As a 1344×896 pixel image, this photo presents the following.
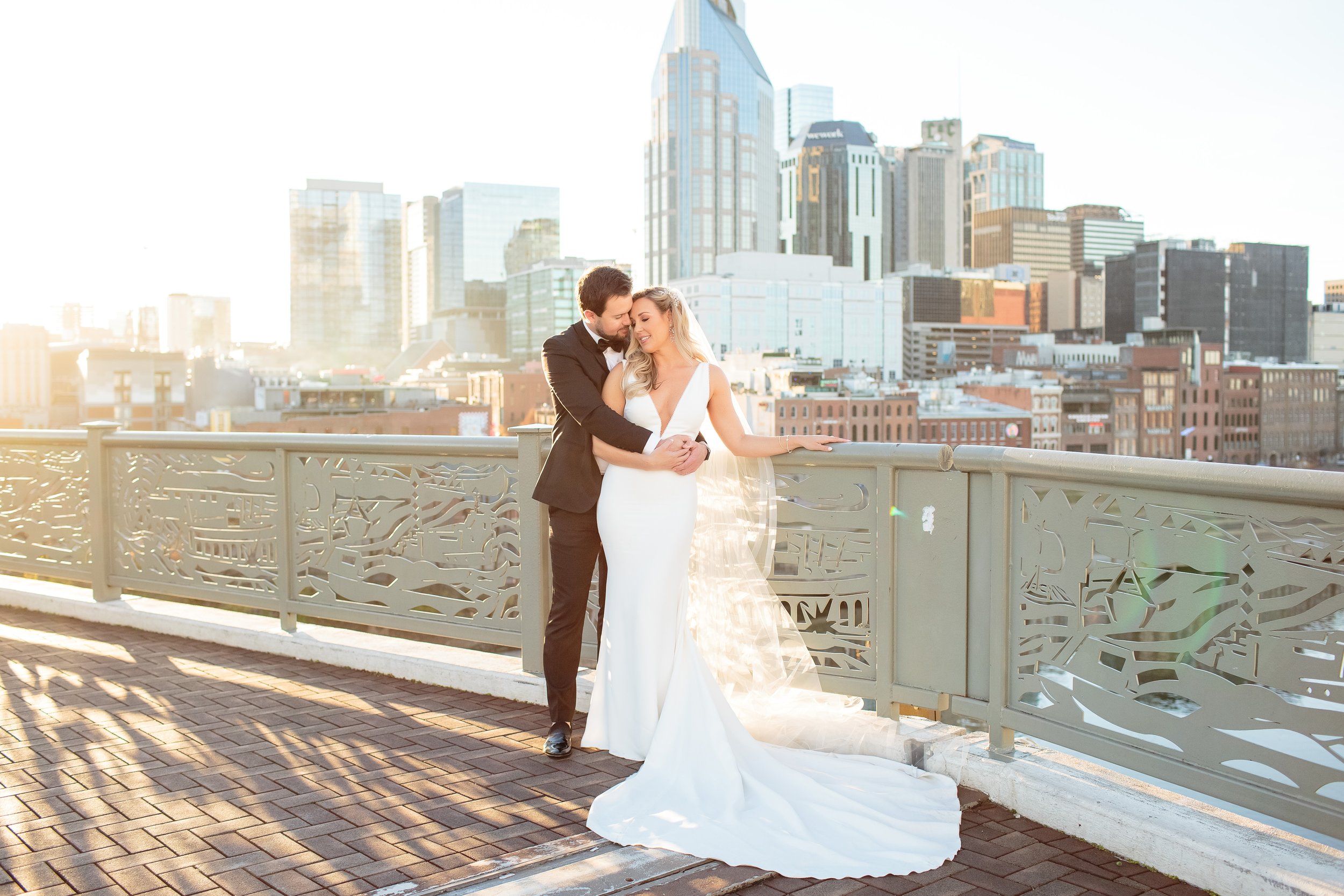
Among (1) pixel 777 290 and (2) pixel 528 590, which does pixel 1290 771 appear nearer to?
(2) pixel 528 590

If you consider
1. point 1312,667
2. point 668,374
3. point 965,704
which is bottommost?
point 965,704

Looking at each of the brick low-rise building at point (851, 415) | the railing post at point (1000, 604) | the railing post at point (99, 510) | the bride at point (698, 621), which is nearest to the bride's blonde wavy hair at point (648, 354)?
the bride at point (698, 621)

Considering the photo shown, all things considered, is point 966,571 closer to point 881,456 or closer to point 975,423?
point 881,456

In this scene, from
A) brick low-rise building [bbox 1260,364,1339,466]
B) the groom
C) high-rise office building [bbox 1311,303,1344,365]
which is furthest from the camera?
high-rise office building [bbox 1311,303,1344,365]

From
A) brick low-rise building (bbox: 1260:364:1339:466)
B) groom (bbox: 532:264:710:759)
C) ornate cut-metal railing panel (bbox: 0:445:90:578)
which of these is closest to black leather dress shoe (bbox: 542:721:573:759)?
groom (bbox: 532:264:710:759)

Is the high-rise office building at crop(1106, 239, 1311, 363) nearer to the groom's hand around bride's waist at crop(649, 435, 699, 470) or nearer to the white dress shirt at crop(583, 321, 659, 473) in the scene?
the white dress shirt at crop(583, 321, 659, 473)

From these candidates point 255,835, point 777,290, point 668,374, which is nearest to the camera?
point 255,835

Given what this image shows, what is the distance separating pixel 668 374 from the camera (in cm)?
412

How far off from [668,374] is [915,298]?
645 ft

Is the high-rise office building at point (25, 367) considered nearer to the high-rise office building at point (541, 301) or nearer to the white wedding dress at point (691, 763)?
the high-rise office building at point (541, 301)

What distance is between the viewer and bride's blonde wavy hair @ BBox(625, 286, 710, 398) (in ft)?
13.4

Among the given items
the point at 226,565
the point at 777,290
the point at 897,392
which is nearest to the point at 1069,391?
the point at 897,392

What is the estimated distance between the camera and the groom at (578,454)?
3.99 metres

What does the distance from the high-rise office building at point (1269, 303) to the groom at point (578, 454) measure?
8068 inches
